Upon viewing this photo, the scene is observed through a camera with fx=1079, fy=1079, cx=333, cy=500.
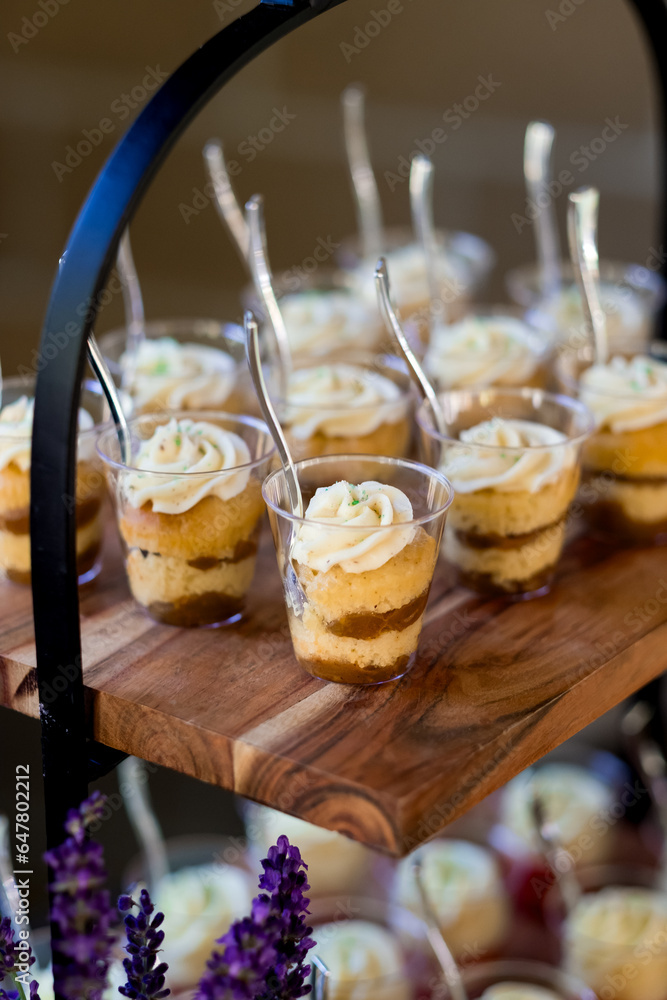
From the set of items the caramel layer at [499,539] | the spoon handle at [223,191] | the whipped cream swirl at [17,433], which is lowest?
the caramel layer at [499,539]

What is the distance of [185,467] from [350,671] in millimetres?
207

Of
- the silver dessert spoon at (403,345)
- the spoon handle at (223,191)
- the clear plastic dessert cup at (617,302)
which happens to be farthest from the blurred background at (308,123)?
the silver dessert spoon at (403,345)

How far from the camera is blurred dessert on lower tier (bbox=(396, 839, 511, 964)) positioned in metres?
1.14

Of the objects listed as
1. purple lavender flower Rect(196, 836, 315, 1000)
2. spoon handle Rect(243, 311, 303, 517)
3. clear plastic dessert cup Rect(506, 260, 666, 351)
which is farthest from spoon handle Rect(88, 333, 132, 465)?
clear plastic dessert cup Rect(506, 260, 666, 351)

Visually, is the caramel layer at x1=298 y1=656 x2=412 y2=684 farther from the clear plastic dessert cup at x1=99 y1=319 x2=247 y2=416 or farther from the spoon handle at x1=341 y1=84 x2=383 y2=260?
the spoon handle at x1=341 y1=84 x2=383 y2=260

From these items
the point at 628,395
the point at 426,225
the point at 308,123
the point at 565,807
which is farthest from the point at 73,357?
the point at 308,123

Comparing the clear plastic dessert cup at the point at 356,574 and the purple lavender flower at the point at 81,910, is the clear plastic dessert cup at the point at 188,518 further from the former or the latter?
the purple lavender flower at the point at 81,910

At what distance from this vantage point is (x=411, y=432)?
105cm

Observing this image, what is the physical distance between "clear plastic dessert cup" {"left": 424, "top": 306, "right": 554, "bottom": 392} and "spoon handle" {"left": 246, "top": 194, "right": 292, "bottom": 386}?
0.17m

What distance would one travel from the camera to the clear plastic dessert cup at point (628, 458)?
991mm

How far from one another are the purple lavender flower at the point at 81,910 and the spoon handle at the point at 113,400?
0.30 m

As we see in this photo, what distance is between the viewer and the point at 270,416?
785mm

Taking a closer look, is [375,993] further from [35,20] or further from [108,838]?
[35,20]

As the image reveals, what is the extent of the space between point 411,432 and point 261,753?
1.50 feet
